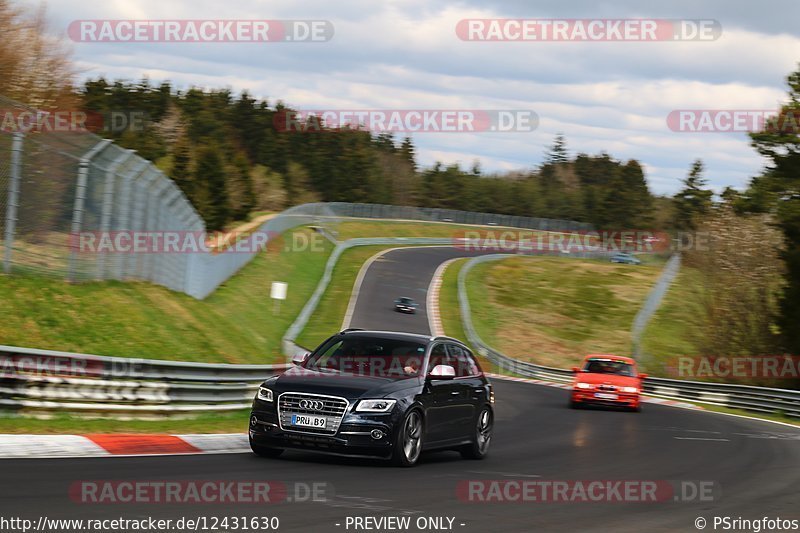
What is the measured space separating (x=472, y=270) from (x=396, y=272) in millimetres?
7884

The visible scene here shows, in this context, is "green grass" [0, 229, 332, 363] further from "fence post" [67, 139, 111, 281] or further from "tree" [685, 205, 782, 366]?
"tree" [685, 205, 782, 366]

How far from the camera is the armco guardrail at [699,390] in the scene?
1207 inches

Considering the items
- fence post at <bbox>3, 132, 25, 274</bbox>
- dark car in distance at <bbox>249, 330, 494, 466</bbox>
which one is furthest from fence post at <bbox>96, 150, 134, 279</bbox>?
dark car in distance at <bbox>249, 330, 494, 466</bbox>

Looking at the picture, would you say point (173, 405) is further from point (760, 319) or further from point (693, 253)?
point (693, 253)

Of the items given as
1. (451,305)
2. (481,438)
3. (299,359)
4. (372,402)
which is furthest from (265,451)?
(451,305)

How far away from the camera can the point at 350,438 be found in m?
11.3

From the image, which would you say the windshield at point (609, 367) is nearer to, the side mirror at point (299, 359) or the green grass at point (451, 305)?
the side mirror at point (299, 359)

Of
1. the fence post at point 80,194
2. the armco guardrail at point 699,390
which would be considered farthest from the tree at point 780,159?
the fence post at point 80,194

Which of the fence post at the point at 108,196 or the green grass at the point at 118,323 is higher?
the fence post at the point at 108,196

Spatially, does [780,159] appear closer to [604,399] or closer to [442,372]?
[604,399]

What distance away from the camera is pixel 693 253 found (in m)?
52.0

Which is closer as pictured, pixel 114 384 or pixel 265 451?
pixel 265 451

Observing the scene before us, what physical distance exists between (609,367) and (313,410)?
1735 cm

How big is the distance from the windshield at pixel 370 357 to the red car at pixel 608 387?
14483 millimetres
